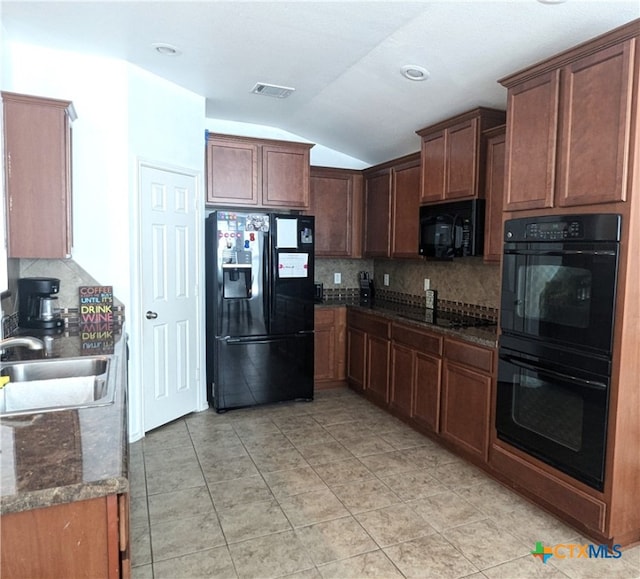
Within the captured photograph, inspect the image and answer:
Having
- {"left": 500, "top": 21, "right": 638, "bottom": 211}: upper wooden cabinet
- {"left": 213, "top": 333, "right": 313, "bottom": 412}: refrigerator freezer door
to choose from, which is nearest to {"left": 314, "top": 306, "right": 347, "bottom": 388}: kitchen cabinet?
{"left": 213, "top": 333, "right": 313, "bottom": 412}: refrigerator freezer door

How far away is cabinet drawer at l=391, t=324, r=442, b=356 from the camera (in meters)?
3.33

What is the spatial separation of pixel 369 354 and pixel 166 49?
2930mm

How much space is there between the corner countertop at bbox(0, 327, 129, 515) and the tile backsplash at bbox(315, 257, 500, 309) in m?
2.93

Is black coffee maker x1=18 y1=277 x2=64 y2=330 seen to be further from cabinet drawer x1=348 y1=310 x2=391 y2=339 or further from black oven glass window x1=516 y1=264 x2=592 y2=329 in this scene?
black oven glass window x1=516 y1=264 x2=592 y2=329

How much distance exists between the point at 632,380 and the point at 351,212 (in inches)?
128

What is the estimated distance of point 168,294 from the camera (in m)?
3.65

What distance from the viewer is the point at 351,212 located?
4.92 metres

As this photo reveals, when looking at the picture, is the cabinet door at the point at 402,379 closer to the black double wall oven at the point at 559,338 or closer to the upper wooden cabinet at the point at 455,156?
the black double wall oven at the point at 559,338

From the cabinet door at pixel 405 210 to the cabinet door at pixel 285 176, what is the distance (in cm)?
86

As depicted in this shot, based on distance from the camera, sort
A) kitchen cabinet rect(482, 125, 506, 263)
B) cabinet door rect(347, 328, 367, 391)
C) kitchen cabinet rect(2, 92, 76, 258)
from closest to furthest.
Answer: kitchen cabinet rect(2, 92, 76, 258), kitchen cabinet rect(482, 125, 506, 263), cabinet door rect(347, 328, 367, 391)

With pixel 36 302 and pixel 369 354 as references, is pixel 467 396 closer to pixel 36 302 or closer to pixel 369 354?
pixel 369 354

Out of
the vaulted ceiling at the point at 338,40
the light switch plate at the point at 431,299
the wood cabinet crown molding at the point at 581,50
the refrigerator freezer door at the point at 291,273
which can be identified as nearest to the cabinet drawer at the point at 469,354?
the light switch plate at the point at 431,299

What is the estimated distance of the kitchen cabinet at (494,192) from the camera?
10.2 feet

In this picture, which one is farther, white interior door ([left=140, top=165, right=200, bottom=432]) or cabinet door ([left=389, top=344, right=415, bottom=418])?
cabinet door ([left=389, top=344, right=415, bottom=418])
